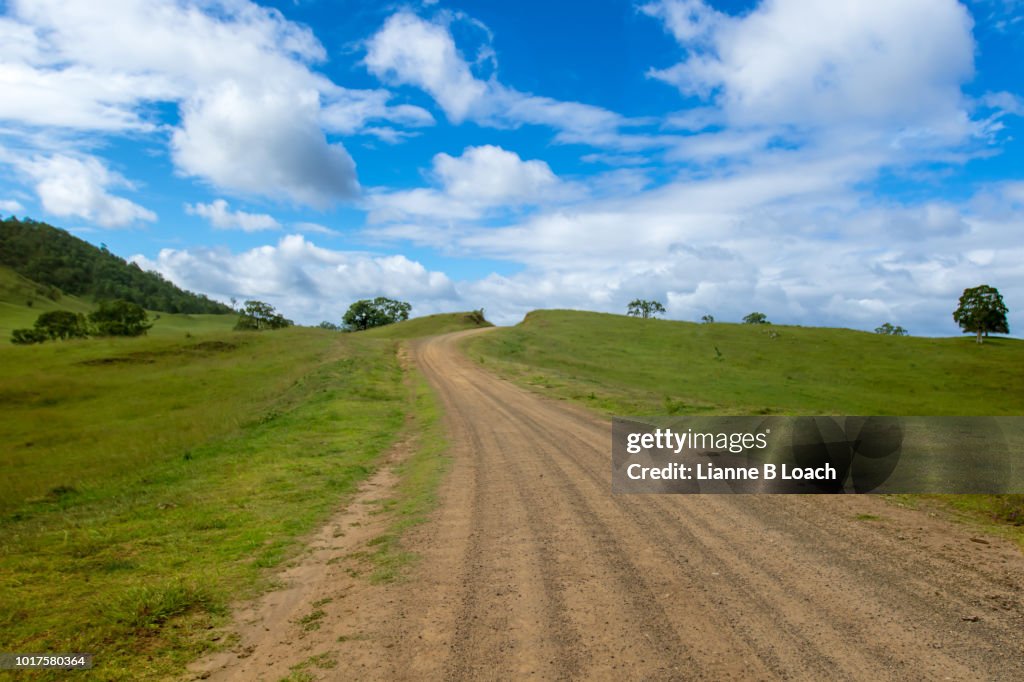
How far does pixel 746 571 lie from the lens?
7.89 meters

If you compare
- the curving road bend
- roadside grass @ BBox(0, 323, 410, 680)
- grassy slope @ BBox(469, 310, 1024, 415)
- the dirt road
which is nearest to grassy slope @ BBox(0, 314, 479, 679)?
roadside grass @ BBox(0, 323, 410, 680)

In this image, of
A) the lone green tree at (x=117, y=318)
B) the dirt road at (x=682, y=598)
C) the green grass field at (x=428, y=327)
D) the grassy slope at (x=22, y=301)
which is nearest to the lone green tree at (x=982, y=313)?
the green grass field at (x=428, y=327)

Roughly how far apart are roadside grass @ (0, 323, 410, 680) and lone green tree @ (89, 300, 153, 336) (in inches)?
1456

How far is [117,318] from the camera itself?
3086 inches

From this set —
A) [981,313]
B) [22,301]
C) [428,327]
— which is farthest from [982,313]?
[22,301]

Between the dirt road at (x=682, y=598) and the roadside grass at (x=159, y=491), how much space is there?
6.16 ft

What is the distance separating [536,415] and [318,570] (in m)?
15.6

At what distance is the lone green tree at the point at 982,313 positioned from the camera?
251ft

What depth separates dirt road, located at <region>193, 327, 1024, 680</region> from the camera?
5.73 m

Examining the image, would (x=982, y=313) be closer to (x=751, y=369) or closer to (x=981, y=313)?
(x=981, y=313)

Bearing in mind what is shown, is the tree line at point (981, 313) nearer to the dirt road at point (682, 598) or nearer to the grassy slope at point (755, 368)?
the grassy slope at point (755, 368)

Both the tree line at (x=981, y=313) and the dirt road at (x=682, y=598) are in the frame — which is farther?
the tree line at (x=981, y=313)

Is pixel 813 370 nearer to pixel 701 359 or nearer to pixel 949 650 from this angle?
pixel 701 359

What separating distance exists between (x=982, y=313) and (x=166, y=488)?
326 feet
